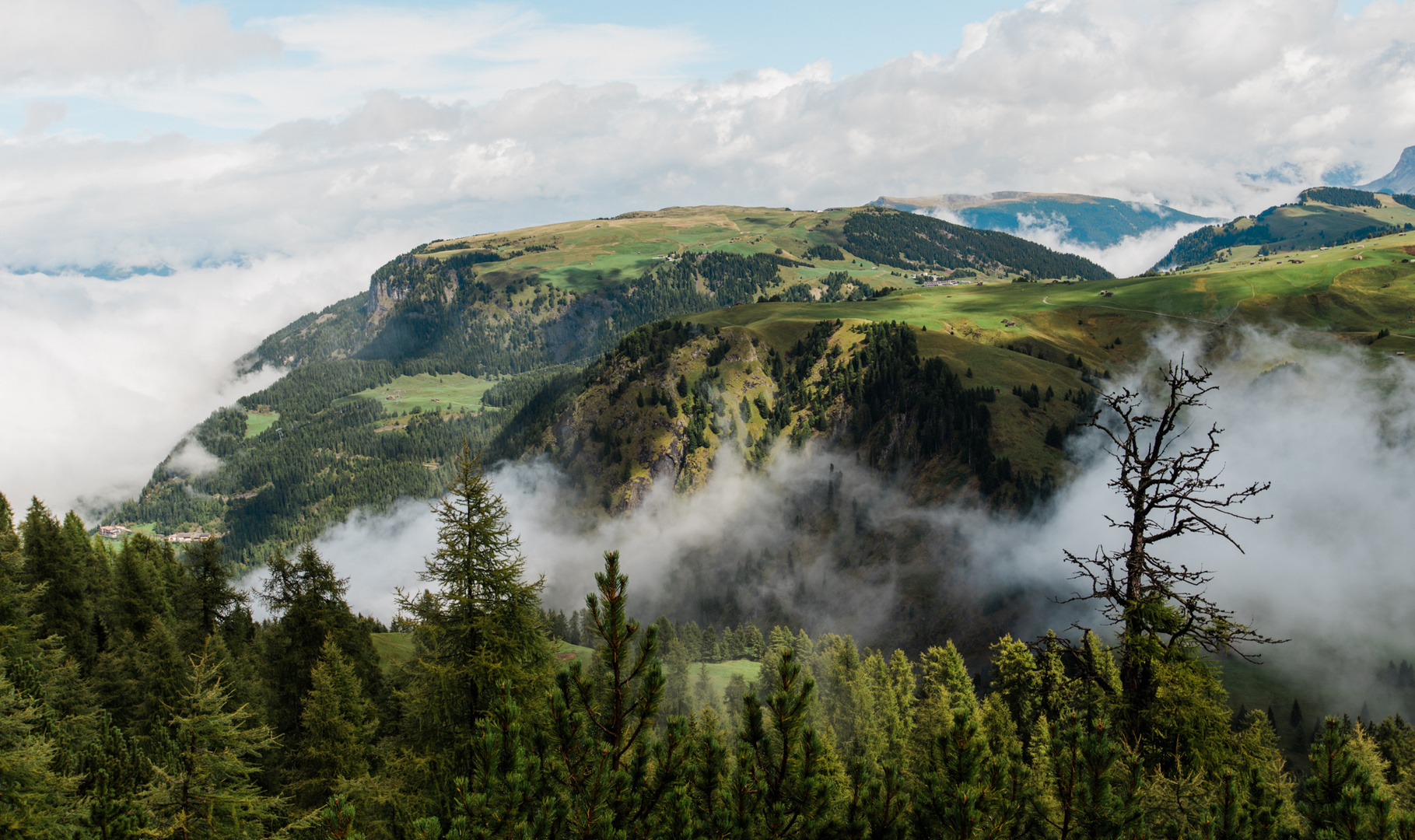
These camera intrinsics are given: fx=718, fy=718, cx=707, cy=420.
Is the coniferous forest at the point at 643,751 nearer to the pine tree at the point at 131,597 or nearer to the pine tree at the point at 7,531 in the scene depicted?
→ the pine tree at the point at 7,531

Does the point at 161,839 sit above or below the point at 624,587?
below

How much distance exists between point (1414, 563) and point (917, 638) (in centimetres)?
12299

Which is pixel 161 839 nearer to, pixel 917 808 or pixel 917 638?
pixel 917 808

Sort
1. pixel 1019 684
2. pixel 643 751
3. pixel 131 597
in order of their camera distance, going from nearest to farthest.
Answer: pixel 643 751 → pixel 131 597 → pixel 1019 684

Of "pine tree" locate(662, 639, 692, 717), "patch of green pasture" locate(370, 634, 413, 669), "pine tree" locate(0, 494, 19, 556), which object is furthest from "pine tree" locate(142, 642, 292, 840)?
"patch of green pasture" locate(370, 634, 413, 669)

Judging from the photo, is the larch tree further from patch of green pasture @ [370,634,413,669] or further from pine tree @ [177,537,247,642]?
patch of green pasture @ [370,634,413,669]

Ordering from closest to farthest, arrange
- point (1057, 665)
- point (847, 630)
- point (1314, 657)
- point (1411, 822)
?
point (1411, 822)
point (1057, 665)
point (1314, 657)
point (847, 630)

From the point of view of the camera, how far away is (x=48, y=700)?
115 feet

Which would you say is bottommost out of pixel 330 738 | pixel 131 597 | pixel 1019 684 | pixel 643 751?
pixel 1019 684

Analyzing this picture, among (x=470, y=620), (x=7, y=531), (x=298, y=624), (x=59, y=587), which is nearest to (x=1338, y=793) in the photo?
(x=470, y=620)

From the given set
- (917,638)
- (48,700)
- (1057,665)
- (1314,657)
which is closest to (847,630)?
(917,638)

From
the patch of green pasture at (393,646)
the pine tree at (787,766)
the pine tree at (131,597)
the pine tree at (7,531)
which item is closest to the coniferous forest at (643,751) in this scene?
the pine tree at (787,766)

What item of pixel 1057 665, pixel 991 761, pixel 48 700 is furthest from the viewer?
pixel 1057 665

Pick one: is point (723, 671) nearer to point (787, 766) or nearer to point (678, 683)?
point (678, 683)
